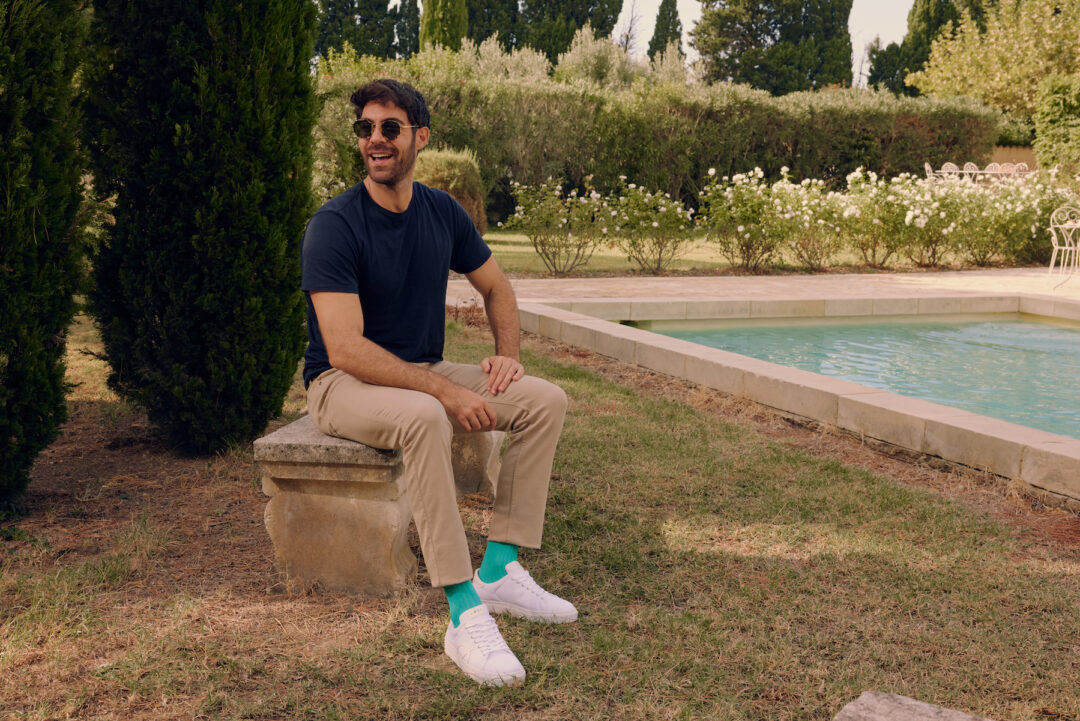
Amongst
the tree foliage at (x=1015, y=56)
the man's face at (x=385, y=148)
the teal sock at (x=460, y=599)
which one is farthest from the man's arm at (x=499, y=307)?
the tree foliage at (x=1015, y=56)

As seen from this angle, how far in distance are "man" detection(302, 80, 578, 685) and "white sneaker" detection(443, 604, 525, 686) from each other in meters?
0.02

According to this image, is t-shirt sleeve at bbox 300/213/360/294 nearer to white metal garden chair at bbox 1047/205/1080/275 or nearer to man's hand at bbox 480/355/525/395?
man's hand at bbox 480/355/525/395

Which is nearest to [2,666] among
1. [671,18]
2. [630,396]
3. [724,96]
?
[630,396]

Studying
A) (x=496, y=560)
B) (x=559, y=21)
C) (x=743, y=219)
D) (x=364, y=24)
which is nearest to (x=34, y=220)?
(x=496, y=560)

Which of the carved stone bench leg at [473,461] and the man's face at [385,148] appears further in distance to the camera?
the carved stone bench leg at [473,461]

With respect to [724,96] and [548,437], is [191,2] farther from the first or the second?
[724,96]

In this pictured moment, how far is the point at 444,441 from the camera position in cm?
283

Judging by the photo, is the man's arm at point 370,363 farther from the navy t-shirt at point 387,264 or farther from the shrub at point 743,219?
the shrub at point 743,219

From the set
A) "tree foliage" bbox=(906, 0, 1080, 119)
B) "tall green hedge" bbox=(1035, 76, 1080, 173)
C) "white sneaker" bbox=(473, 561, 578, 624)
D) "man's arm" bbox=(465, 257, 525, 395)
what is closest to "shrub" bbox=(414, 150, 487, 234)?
"man's arm" bbox=(465, 257, 525, 395)

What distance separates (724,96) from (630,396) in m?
16.3

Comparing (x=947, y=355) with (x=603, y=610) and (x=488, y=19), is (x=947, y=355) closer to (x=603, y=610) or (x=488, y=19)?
(x=603, y=610)

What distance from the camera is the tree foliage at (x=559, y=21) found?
4116cm

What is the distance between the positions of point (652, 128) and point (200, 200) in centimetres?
1671

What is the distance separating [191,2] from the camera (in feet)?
13.8
